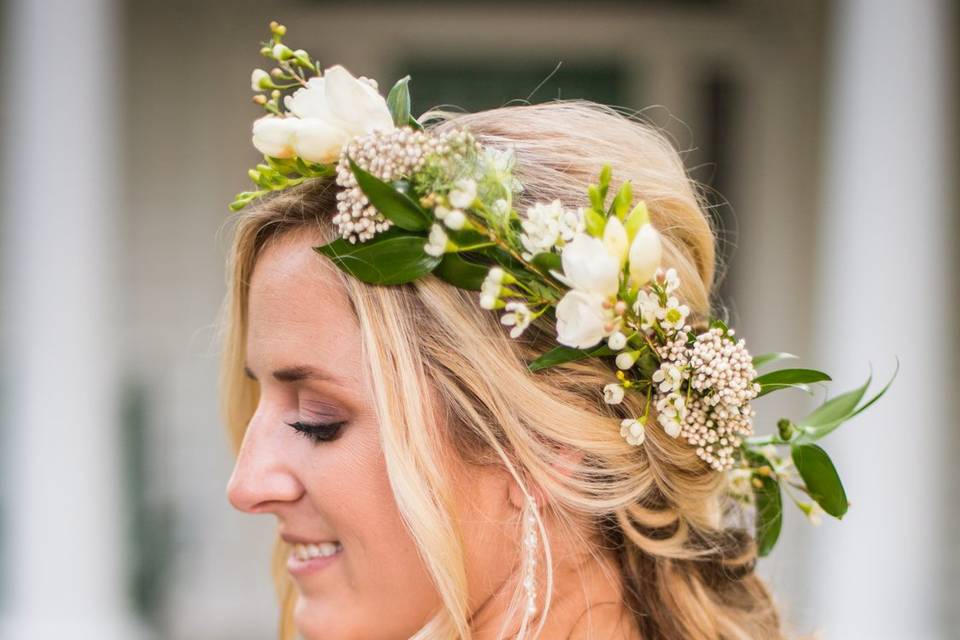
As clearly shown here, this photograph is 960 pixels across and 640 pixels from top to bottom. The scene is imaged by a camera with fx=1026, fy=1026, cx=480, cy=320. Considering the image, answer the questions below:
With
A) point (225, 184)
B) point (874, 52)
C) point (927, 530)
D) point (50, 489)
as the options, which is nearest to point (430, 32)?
point (225, 184)

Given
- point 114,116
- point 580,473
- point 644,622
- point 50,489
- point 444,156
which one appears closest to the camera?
point 444,156

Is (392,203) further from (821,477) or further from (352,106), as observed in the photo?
(821,477)

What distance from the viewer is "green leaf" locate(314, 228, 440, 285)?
1519 millimetres

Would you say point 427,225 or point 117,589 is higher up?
point 427,225

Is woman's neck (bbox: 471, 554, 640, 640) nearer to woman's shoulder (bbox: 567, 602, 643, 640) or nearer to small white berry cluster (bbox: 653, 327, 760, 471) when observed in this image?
woman's shoulder (bbox: 567, 602, 643, 640)

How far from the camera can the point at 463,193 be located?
145 centimetres

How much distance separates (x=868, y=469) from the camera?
436 cm

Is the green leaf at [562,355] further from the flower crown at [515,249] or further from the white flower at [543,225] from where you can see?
the white flower at [543,225]

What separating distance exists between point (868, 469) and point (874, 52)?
1780 mm

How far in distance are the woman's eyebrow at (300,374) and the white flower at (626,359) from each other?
0.43 metres

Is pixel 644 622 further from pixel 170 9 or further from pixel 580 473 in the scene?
pixel 170 9

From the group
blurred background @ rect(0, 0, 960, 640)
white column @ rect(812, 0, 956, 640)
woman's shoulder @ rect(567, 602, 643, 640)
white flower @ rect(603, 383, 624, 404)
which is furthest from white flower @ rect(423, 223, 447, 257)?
white column @ rect(812, 0, 956, 640)

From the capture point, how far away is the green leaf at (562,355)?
152 cm

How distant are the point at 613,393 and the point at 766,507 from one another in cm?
56
